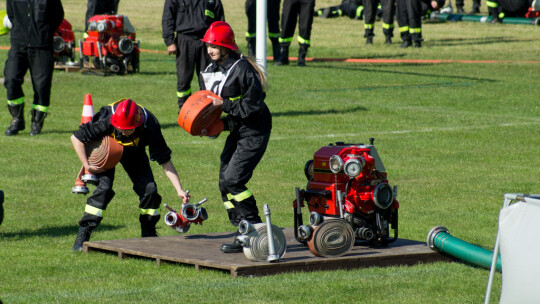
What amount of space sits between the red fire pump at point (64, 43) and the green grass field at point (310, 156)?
0.63 metres

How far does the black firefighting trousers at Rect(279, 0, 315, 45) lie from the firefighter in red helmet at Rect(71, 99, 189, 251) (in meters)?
13.6

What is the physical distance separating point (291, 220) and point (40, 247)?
2.41 m

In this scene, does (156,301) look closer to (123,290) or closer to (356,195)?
(123,290)

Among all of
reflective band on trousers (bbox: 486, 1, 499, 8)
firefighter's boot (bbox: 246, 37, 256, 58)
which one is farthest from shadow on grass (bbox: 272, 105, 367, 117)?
reflective band on trousers (bbox: 486, 1, 499, 8)

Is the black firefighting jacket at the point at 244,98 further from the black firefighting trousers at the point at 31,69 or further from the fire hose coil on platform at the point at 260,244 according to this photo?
the black firefighting trousers at the point at 31,69

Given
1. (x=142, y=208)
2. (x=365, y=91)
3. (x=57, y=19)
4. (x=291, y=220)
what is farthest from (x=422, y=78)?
(x=142, y=208)

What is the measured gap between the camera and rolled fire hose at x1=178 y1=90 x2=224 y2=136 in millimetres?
8086

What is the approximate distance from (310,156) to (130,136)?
16.7 feet

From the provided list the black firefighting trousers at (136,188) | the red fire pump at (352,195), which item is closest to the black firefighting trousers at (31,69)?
the black firefighting trousers at (136,188)

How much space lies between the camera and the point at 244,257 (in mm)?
7562

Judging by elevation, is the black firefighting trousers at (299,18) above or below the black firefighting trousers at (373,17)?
above

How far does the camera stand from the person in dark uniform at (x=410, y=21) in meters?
24.6

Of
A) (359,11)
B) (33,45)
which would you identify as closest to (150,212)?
(33,45)

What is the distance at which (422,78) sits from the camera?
20.3 metres
